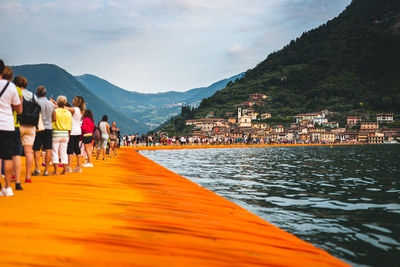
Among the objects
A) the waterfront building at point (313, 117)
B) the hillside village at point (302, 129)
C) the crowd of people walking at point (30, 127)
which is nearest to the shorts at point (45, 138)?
the crowd of people walking at point (30, 127)

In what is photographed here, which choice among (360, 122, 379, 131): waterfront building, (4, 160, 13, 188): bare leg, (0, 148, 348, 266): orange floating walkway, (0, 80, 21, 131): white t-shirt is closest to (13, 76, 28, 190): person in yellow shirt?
(0, 148, 348, 266): orange floating walkway

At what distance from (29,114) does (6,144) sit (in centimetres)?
133

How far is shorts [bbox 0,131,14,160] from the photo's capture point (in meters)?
4.97

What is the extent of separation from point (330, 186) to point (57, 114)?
9202mm

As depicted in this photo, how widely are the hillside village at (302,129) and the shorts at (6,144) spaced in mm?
111711

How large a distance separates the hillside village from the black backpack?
111m

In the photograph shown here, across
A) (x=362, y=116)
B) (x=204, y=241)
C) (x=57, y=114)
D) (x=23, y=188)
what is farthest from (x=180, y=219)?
(x=362, y=116)

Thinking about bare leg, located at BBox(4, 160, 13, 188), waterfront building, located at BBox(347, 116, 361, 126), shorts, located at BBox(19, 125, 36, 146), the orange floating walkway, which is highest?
waterfront building, located at BBox(347, 116, 361, 126)

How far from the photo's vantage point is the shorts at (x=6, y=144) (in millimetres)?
4969

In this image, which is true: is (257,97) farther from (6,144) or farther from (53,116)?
(6,144)

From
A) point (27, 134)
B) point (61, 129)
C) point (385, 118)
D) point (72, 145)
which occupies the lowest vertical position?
point (72, 145)

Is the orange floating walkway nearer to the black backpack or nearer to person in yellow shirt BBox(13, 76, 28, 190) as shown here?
person in yellow shirt BBox(13, 76, 28, 190)

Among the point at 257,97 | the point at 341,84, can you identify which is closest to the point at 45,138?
the point at 341,84

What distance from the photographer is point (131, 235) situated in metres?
3.57
